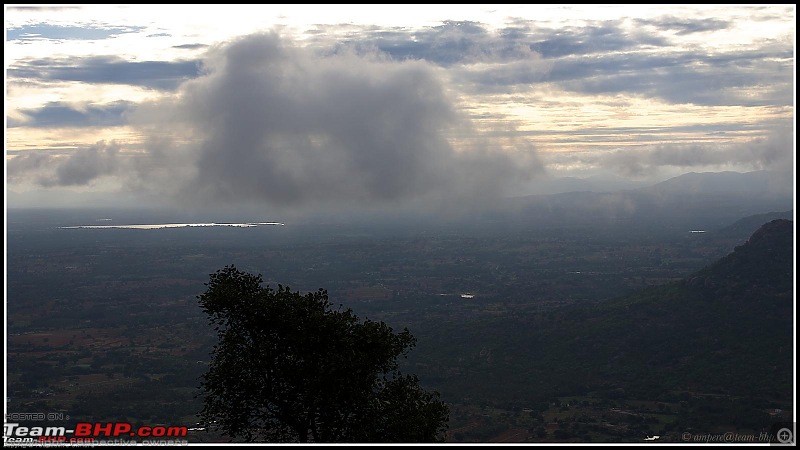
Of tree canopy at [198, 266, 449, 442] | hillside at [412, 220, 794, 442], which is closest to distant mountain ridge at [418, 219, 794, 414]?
hillside at [412, 220, 794, 442]

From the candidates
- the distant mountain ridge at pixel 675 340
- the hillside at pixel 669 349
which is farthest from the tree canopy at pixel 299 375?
the distant mountain ridge at pixel 675 340

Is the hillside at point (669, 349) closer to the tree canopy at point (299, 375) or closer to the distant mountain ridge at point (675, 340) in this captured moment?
the distant mountain ridge at point (675, 340)

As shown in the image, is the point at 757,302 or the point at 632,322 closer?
the point at 757,302

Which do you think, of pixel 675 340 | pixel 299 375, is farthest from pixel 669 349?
pixel 299 375

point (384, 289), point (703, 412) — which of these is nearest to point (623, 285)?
point (384, 289)

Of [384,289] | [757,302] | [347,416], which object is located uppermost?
[347,416]

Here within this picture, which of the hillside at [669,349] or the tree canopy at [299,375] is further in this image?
the hillside at [669,349]

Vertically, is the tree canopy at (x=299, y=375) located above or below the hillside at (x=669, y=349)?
above

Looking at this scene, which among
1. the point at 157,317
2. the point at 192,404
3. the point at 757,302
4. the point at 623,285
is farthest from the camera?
the point at 623,285

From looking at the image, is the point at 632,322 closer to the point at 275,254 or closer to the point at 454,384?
the point at 454,384
